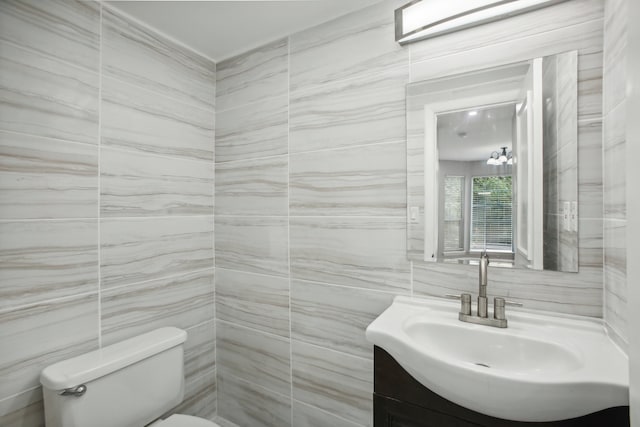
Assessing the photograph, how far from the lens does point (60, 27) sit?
1.30 meters

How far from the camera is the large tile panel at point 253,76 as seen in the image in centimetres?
170

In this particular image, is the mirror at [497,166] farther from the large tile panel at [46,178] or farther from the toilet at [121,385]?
the large tile panel at [46,178]

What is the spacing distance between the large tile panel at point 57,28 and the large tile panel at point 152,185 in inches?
16.0

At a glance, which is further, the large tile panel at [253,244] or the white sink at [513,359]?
the large tile panel at [253,244]

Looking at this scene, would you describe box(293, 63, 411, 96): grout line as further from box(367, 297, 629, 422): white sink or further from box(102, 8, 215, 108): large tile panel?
box(367, 297, 629, 422): white sink

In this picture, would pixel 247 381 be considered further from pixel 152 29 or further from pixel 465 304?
pixel 152 29

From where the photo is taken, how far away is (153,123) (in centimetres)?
163

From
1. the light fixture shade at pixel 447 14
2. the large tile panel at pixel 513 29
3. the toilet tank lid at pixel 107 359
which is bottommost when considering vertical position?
the toilet tank lid at pixel 107 359

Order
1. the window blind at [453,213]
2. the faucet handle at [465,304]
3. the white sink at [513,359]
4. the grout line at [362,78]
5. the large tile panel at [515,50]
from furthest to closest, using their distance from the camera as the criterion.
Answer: the grout line at [362,78]
the window blind at [453,213]
the faucet handle at [465,304]
the large tile panel at [515,50]
the white sink at [513,359]

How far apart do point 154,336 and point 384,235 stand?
1159 mm

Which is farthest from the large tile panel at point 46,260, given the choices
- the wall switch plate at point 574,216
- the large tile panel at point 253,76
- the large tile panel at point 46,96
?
the wall switch plate at point 574,216

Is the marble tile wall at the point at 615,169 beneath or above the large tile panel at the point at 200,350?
above

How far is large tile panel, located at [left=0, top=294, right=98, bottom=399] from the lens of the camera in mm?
1176

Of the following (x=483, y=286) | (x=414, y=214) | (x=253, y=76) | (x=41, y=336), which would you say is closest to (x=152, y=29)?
(x=253, y=76)
